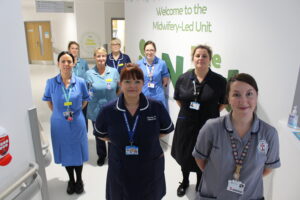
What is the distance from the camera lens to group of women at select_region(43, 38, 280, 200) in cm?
146

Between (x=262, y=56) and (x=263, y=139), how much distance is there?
120cm

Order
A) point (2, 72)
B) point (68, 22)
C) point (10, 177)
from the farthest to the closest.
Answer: point (68, 22) → point (10, 177) → point (2, 72)

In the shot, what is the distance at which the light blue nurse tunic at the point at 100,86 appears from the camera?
129 inches

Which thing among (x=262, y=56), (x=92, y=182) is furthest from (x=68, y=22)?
(x=262, y=56)

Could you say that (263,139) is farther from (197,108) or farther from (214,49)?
(214,49)

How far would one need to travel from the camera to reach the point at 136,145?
5.87ft

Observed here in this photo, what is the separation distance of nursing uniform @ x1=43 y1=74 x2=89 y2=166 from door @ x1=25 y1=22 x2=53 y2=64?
10350 mm

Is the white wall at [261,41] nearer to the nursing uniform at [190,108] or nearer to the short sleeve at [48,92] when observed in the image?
the nursing uniform at [190,108]

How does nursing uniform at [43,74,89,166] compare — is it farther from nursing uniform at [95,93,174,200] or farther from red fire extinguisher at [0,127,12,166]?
red fire extinguisher at [0,127,12,166]

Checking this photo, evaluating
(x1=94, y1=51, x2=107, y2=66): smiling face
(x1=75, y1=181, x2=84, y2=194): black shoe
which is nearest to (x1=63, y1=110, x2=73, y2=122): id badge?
(x1=75, y1=181, x2=84, y2=194): black shoe

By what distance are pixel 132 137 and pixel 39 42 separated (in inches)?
469

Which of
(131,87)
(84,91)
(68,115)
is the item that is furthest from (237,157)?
(84,91)

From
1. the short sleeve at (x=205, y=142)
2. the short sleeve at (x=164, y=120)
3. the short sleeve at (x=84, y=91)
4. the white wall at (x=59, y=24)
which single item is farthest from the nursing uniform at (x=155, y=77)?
the white wall at (x=59, y=24)

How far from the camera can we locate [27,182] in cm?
157
